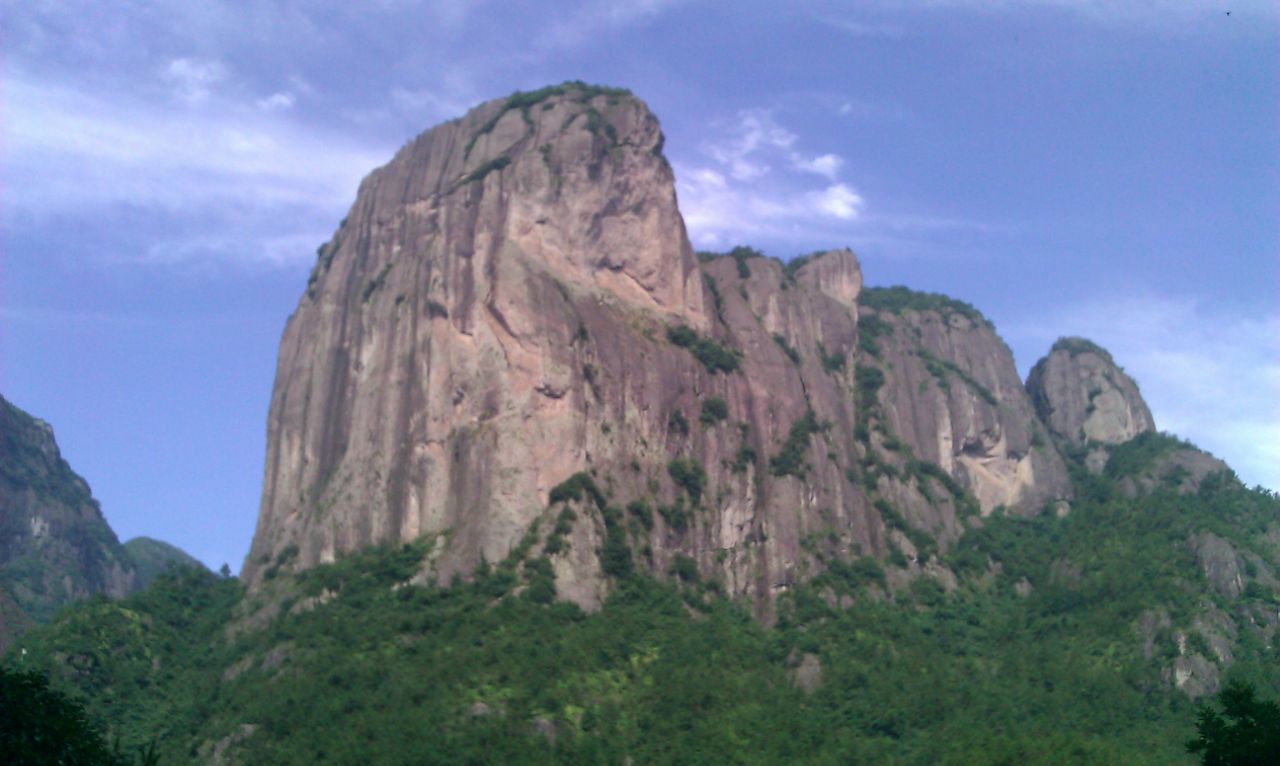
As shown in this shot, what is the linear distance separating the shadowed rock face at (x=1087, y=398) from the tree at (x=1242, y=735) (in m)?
74.5

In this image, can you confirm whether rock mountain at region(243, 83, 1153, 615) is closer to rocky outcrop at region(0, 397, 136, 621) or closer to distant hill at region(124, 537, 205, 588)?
rocky outcrop at region(0, 397, 136, 621)

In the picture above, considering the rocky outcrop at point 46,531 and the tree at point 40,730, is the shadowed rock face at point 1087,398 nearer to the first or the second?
the rocky outcrop at point 46,531

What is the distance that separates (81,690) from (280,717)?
40.4 ft

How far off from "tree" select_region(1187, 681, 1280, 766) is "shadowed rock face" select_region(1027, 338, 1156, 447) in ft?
245

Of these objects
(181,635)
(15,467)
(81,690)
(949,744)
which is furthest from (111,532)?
(949,744)

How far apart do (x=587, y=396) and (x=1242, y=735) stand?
49139 mm

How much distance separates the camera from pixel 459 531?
82000mm

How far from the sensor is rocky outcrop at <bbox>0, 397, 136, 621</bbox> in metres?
122

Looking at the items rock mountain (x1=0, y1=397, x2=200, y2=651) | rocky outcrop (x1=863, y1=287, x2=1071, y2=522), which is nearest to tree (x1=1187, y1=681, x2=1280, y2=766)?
rocky outcrop (x1=863, y1=287, x2=1071, y2=522)

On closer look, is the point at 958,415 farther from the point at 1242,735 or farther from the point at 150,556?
the point at 150,556

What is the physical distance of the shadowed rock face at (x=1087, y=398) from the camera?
11769 cm

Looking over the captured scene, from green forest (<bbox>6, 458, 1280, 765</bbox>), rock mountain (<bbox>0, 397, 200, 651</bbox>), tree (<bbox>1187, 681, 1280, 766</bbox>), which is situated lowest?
tree (<bbox>1187, 681, 1280, 766</bbox>)

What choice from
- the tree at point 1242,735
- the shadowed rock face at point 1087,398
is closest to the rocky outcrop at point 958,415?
the shadowed rock face at point 1087,398

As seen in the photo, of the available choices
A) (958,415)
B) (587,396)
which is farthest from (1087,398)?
(587,396)
